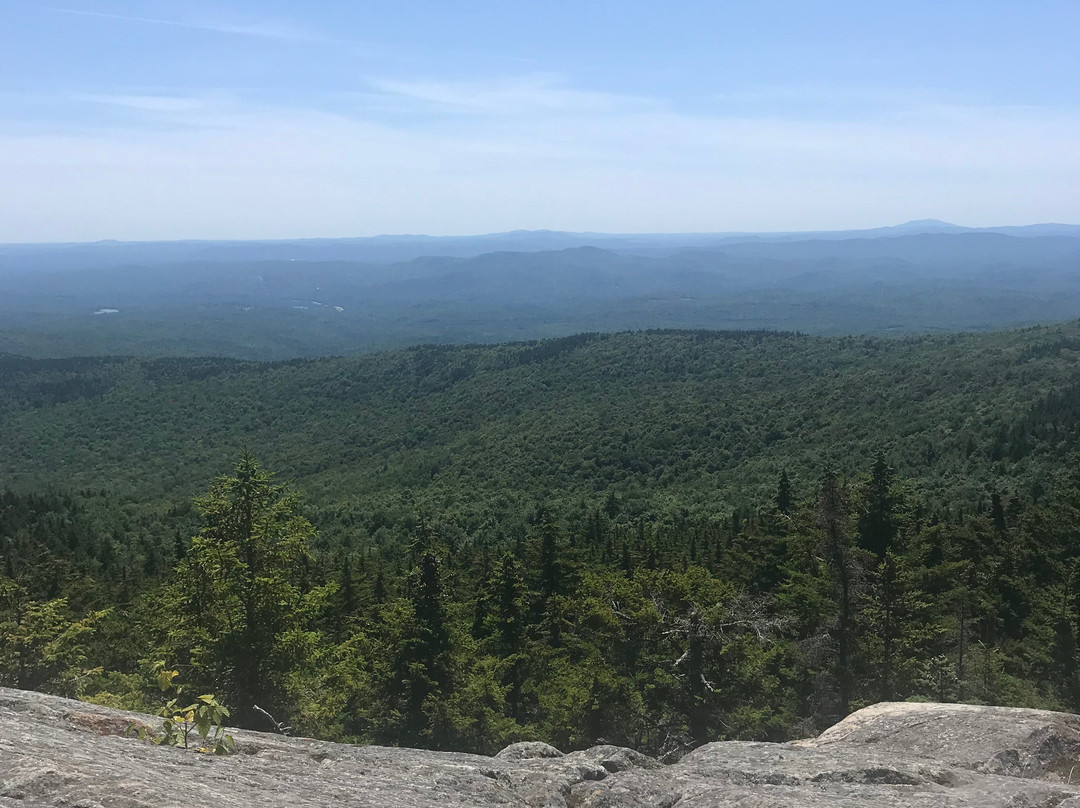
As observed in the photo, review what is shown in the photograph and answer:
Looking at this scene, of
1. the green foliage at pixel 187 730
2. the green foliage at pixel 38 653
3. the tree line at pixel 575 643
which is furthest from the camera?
the green foliage at pixel 38 653

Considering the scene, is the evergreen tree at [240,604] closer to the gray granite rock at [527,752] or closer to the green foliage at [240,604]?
the green foliage at [240,604]

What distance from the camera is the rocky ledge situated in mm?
5316

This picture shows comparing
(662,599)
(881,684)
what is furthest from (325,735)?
(881,684)

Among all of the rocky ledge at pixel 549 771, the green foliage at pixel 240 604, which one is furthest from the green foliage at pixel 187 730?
the green foliage at pixel 240 604

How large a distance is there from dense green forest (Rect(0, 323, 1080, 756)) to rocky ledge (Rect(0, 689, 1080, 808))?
7029 millimetres

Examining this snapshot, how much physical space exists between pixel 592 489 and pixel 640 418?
2894 centimetres

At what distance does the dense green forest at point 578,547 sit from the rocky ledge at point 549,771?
7.03 m

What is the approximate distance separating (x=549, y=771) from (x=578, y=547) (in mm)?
32375

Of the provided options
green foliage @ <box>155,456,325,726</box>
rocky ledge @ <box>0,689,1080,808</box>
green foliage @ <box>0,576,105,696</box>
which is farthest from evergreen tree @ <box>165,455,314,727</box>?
rocky ledge @ <box>0,689,1080,808</box>

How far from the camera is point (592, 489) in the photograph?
99812mm

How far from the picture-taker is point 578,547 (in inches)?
1560

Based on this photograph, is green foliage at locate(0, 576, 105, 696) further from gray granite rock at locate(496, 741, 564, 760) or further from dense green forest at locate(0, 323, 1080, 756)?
gray granite rock at locate(496, 741, 564, 760)

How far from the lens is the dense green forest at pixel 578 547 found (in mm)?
16734

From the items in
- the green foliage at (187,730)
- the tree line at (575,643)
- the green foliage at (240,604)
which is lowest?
the tree line at (575,643)
